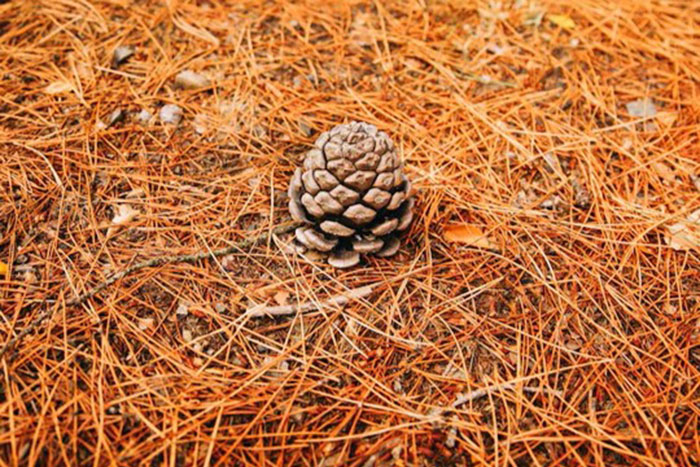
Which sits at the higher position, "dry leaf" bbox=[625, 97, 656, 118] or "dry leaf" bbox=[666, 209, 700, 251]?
"dry leaf" bbox=[625, 97, 656, 118]

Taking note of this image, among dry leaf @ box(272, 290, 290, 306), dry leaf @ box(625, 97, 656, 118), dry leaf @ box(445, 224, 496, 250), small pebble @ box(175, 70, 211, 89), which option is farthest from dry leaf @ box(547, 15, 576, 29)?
dry leaf @ box(272, 290, 290, 306)

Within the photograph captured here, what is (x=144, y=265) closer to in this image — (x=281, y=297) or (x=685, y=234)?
(x=281, y=297)

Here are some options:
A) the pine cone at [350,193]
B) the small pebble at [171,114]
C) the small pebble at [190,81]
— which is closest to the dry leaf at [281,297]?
the pine cone at [350,193]

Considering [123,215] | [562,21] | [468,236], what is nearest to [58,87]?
[123,215]

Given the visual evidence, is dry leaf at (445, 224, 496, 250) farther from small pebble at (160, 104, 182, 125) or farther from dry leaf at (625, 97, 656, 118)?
small pebble at (160, 104, 182, 125)

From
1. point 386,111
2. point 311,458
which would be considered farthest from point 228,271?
point 386,111

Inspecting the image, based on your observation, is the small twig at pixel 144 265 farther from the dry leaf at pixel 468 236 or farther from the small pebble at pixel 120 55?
the small pebble at pixel 120 55

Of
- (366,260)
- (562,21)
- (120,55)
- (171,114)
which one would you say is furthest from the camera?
(562,21)
